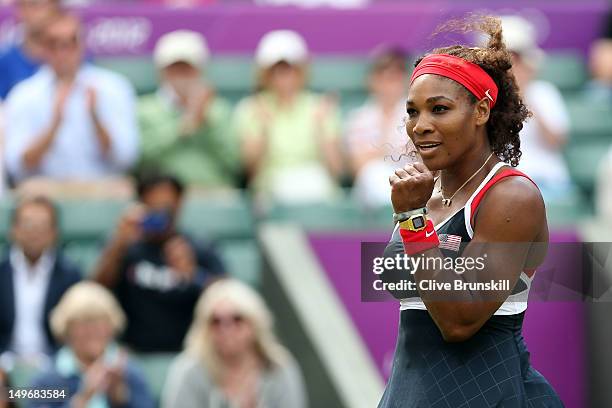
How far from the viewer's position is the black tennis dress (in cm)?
261

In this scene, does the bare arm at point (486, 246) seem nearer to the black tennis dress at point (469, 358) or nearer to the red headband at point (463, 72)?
the black tennis dress at point (469, 358)

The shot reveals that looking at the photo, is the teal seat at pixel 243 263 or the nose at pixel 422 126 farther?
the teal seat at pixel 243 263

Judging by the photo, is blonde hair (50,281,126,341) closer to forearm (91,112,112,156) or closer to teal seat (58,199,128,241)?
teal seat (58,199,128,241)

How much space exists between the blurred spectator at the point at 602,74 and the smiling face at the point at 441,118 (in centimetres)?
575

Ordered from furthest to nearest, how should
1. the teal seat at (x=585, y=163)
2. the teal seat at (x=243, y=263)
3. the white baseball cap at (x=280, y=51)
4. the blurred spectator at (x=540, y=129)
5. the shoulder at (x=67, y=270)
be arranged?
the teal seat at (x=585, y=163) < the white baseball cap at (x=280, y=51) < the blurred spectator at (x=540, y=129) < the teal seat at (x=243, y=263) < the shoulder at (x=67, y=270)

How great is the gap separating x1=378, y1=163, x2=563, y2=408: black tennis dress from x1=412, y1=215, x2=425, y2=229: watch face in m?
0.09

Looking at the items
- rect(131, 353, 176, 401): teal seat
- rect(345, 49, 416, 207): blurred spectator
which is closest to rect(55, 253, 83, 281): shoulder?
rect(131, 353, 176, 401): teal seat

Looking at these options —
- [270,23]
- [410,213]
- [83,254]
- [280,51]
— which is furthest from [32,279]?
[410,213]

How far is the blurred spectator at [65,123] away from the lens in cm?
661

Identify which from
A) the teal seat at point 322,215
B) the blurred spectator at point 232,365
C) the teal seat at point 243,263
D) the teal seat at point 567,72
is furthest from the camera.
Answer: the teal seat at point 567,72

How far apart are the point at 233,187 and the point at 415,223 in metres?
4.65

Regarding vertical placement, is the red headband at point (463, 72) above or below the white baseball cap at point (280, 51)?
below

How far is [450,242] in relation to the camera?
2.59 m

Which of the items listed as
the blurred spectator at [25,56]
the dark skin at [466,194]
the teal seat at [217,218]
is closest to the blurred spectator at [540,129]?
the teal seat at [217,218]
